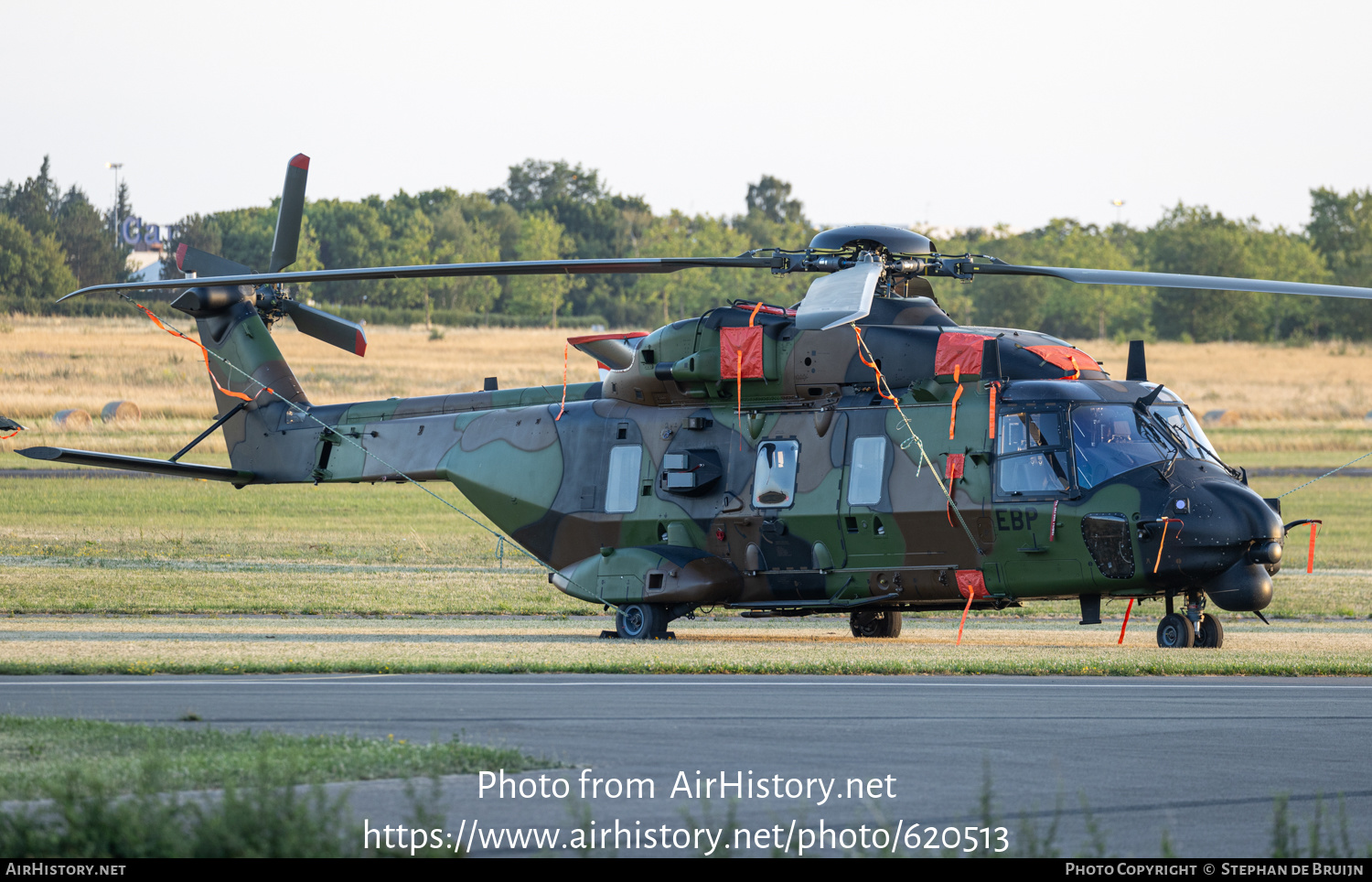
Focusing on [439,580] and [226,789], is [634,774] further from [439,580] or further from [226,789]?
[439,580]

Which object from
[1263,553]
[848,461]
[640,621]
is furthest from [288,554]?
[1263,553]

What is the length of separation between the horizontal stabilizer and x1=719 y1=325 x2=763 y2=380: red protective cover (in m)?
7.62

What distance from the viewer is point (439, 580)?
95.6 ft

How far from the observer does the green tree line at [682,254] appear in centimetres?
11644

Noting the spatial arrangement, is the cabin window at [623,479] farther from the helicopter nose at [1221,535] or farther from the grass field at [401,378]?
the grass field at [401,378]

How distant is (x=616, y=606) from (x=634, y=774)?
1224 centimetres

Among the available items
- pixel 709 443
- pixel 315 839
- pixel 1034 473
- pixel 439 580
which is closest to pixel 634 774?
pixel 315 839

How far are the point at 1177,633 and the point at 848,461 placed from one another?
420 cm

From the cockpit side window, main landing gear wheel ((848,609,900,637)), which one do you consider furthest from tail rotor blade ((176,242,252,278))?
the cockpit side window

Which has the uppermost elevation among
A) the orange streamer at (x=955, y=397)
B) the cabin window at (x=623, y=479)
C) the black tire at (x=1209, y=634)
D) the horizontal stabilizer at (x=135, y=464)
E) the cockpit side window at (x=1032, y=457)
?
the orange streamer at (x=955, y=397)

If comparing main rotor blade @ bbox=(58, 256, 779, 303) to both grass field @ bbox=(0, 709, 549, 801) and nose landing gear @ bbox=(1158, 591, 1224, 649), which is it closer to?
nose landing gear @ bbox=(1158, 591, 1224, 649)

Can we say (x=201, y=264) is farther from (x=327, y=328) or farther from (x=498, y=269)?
(x=498, y=269)

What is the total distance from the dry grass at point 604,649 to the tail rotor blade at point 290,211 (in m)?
5.38

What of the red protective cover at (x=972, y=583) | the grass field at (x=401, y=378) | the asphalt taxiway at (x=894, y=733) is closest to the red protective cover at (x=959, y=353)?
the red protective cover at (x=972, y=583)
